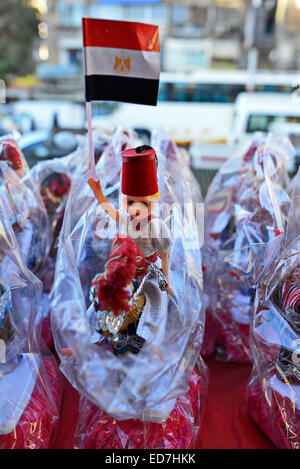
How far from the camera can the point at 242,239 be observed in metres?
1.64

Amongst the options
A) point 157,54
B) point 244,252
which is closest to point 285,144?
point 244,252

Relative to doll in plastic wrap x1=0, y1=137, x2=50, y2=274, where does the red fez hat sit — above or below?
above

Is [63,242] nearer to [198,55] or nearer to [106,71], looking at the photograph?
[106,71]

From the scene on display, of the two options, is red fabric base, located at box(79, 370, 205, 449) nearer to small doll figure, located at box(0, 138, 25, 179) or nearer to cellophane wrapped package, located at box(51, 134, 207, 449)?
cellophane wrapped package, located at box(51, 134, 207, 449)

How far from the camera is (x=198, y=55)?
13328 mm

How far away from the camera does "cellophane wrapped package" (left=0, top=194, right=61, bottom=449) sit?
1.06m

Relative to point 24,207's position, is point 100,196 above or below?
above

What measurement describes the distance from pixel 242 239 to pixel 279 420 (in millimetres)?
750

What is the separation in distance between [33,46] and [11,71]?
1.95 m

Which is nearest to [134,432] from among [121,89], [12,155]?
[121,89]

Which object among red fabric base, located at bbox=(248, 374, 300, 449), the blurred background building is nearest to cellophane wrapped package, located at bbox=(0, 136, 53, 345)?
red fabric base, located at bbox=(248, 374, 300, 449)

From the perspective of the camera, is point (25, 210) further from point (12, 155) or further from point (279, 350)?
point (279, 350)

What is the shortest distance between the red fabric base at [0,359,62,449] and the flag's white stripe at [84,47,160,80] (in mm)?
1005

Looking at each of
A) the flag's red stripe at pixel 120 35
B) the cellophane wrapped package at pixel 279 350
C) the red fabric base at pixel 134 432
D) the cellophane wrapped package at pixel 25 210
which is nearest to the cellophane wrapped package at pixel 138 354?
the red fabric base at pixel 134 432
